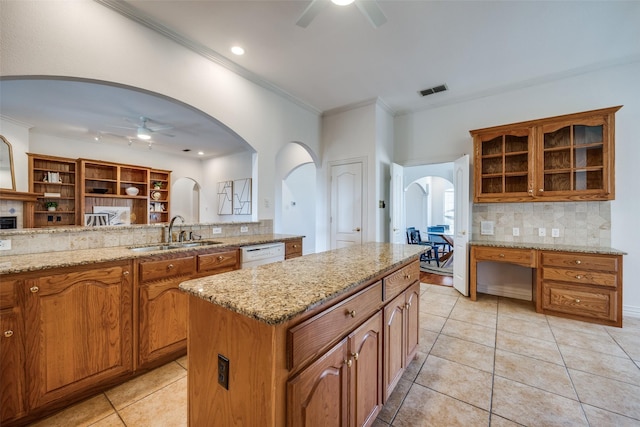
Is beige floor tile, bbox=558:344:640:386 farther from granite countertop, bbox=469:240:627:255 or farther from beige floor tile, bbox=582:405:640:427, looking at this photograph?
granite countertop, bbox=469:240:627:255

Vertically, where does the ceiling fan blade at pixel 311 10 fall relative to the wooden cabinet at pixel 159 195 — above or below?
above

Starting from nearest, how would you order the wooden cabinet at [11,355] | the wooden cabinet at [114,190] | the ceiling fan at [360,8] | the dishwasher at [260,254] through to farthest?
1. the wooden cabinet at [11,355]
2. the ceiling fan at [360,8]
3. the dishwasher at [260,254]
4. the wooden cabinet at [114,190]

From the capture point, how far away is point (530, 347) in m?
2.31

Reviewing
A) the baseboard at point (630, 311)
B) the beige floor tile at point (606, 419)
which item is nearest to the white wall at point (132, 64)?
the beige floor tile at point (606, 419)

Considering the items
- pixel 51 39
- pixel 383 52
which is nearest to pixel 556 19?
pixel 383 52

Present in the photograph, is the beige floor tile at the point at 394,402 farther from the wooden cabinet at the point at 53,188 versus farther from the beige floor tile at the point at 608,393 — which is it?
the wooden cabinet at the point at 53,188

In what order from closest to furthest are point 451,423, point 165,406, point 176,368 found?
1. point 451,423
2. point 165,406
3. point 176,368

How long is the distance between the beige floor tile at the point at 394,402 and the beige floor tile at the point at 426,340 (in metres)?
0.53

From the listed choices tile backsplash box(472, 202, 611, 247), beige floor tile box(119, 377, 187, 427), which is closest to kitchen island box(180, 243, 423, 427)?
beige floor tile box(119, 377, 187, 427)

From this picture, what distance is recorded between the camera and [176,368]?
2.02m

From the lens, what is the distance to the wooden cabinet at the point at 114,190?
566cm

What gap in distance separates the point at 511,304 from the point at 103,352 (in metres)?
4.35

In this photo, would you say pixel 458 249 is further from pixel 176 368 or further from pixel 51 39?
pixel 51 39

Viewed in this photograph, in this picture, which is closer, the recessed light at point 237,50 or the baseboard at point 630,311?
the recessed light at point 237,50
